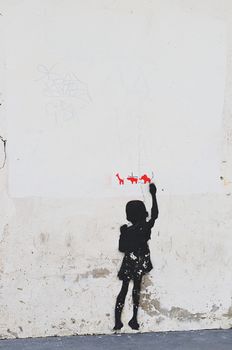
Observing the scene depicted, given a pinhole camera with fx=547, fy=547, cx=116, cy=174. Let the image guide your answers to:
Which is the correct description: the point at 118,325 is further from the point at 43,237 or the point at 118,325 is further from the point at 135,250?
the point at 43,237

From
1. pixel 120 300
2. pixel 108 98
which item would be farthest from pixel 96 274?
pixel 108 98

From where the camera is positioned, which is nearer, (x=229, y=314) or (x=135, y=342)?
(x=135, y=342)

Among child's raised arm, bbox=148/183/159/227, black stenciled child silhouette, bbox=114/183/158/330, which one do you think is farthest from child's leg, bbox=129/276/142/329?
child's raised arm, bbox=148/183/159/227

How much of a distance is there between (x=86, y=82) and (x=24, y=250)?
4.00 feet

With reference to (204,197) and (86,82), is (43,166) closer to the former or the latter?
(86,82)

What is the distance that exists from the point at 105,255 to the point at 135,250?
215mm

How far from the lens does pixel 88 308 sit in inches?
150

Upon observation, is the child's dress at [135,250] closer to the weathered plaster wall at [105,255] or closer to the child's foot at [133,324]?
the weathered plaster wall at [105,255]

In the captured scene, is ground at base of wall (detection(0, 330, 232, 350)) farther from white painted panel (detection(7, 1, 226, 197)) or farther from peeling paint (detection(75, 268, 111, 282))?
white painted panel (detection(7, 1, 226, 197))

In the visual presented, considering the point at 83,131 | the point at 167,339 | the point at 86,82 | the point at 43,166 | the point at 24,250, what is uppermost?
the point at 86,82

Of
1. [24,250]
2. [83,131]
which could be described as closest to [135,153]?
[83,131]

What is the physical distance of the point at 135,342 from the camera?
12.3ft

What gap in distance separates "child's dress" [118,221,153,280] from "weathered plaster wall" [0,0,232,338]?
0.15 feet

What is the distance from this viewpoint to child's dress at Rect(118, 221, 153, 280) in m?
3.82
